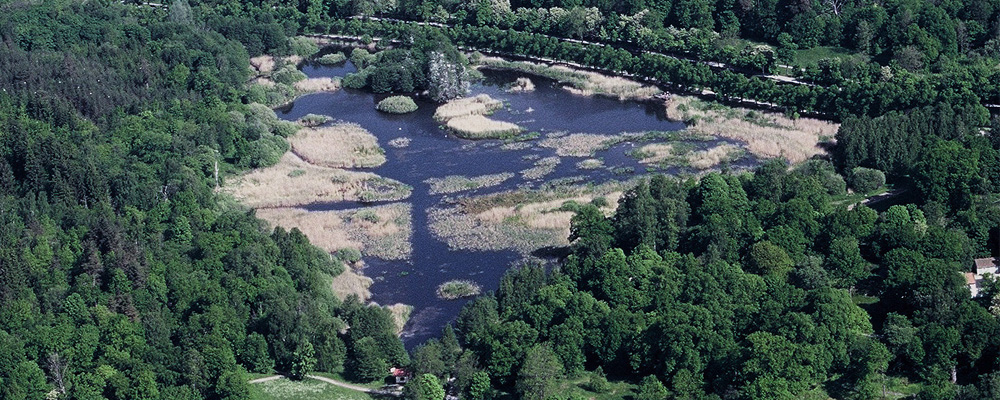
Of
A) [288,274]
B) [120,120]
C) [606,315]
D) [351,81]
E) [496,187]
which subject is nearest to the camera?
[606,315]

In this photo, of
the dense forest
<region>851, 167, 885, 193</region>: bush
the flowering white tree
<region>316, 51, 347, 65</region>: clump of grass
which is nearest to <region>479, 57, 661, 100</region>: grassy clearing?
the dense forest

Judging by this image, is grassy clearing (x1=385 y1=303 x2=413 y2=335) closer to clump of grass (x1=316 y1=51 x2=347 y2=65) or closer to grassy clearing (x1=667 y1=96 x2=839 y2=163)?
grassy clearing (x1=667 y1=96 x2=839 y2=163)

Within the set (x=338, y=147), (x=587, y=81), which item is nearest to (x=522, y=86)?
(x=587, y=81)

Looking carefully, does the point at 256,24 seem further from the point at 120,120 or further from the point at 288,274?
the point at 288,274

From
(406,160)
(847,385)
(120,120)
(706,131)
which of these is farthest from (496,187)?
(847,385)

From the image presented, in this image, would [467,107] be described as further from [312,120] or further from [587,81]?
[312,120]

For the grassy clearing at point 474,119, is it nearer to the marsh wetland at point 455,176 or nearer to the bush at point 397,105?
the marsh wetland at point 455,176

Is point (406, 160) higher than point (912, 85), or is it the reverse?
point (912, 85)
